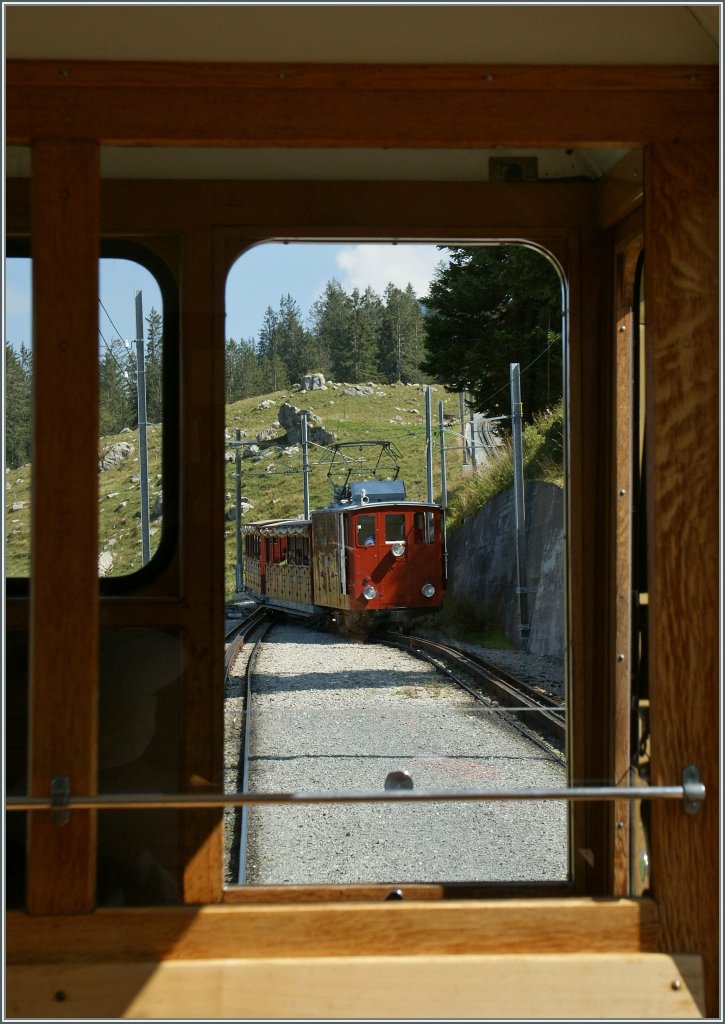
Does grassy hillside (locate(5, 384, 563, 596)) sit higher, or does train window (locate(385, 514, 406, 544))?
grassy hillside (locate(5, 384, 563, 596))

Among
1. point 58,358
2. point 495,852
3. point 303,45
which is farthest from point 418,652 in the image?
point 303,45

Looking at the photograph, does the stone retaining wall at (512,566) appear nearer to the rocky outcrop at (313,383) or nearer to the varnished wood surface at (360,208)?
the rocky outcrop at (313,383)

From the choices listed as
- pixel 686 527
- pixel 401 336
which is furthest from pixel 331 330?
pixel 686 527

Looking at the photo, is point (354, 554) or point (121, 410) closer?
point (121, 410)

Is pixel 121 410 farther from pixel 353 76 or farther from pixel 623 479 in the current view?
pixel 623 479

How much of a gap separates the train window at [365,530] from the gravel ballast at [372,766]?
0.27 metres

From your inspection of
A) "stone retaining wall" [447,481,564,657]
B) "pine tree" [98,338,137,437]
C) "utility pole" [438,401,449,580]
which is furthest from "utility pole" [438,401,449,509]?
"pine tree" [98,338,137,437]

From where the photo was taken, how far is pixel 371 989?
2.31 m

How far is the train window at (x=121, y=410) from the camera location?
2.39 m

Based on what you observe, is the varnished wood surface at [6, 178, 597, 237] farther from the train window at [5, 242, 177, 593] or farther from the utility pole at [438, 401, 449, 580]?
the utility pole at [438, 401, 449, 580]

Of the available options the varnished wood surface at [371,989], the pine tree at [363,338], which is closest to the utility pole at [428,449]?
the pine tree at [363,338]

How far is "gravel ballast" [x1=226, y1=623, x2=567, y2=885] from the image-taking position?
2629mm

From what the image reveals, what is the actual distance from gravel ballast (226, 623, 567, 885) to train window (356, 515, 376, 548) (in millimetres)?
268

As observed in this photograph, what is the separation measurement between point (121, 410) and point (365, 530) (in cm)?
71
